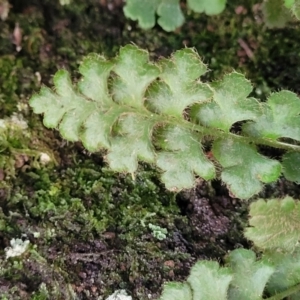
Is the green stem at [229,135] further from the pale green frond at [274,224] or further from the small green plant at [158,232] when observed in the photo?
the small green plant at [158,232]

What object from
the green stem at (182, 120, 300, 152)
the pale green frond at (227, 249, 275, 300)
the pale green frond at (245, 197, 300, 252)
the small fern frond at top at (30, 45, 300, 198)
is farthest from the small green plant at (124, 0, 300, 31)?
the pale green frond at (227, 249, 275, 300)

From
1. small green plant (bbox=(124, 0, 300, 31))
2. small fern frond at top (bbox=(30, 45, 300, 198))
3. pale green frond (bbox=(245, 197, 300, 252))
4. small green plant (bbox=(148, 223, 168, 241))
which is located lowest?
small green plant (bbox=(148, 223, 168, 241))

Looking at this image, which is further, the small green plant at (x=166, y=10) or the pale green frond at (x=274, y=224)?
the small green plant at (x=166, y=10)

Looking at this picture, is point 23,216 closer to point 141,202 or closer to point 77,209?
point 77,209

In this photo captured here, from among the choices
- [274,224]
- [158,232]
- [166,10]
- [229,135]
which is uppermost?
[166,10]

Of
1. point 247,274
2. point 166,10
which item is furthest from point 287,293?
point 166,10

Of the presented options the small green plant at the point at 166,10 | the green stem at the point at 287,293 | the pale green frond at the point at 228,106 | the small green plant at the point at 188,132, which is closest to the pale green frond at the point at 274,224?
the small green plant at the point at 188,132

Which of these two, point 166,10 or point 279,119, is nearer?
point 279,119

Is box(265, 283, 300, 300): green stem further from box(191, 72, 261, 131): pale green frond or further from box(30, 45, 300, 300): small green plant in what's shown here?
box(191, 72, 261, 131): pale green frond

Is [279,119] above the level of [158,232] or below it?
above

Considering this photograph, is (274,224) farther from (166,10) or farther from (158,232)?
(166,10)
